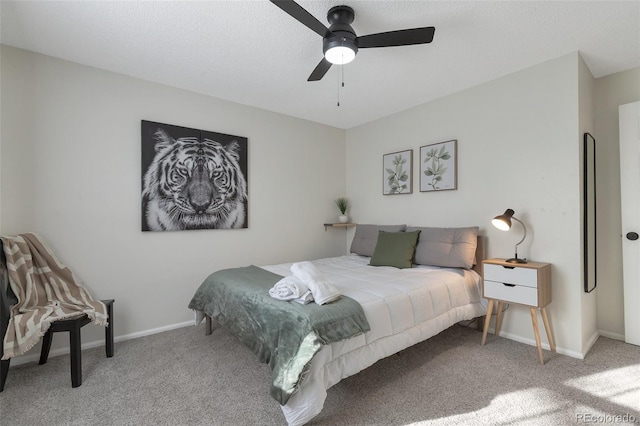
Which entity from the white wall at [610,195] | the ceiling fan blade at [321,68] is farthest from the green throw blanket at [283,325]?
the white wall at [610,195]

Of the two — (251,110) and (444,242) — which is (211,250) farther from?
(444,242)

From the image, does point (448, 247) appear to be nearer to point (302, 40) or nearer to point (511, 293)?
point (511, 293)

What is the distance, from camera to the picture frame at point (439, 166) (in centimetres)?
330

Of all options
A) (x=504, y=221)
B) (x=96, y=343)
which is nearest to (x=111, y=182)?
(x=96, y=343)

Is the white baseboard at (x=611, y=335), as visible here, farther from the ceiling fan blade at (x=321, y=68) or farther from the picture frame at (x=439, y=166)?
the ceiling fan blade at (x=321, y=68)

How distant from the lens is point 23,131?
2.42m

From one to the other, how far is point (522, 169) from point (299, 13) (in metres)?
2.43

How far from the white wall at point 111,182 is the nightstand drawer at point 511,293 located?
8.07 ft

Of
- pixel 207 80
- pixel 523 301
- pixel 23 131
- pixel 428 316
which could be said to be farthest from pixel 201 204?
pixel 523 301

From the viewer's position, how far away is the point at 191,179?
126 inches

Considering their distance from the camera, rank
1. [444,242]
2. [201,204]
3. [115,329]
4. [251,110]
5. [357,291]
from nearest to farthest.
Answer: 1. [357,291]
2. [115,329]
3. [444,242]
4. [201,204]
5. [251,110]

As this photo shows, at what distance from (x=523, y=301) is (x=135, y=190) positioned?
3.67 metres

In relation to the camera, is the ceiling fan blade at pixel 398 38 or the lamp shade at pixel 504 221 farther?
the lamp shade at pixel 504 221

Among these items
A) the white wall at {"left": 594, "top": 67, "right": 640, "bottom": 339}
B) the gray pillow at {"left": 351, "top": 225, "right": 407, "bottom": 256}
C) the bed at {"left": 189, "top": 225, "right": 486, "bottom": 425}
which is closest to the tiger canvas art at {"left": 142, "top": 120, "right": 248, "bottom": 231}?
the bed at {"left": 189, "top": 225, "right": 486, "bottom": 425}
